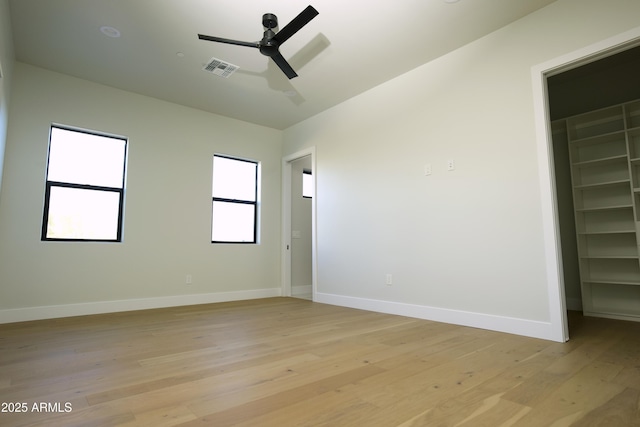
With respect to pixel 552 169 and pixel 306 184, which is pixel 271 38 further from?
pixel 306 184

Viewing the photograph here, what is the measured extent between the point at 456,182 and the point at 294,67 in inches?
83.4

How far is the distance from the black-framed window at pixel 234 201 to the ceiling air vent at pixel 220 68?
5.14 ft

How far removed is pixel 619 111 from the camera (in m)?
3.71

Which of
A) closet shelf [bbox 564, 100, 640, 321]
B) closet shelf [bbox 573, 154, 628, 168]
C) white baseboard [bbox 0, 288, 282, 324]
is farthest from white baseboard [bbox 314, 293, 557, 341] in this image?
closet shelf [bbox 573, 154, 628, 168]

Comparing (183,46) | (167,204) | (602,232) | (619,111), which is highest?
(183,46)

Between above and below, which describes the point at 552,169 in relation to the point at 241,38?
below

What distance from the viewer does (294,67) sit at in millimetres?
3682

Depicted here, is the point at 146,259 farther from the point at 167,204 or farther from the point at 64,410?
the point at 64,410

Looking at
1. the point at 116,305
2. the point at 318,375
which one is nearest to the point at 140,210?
the point at 116,305

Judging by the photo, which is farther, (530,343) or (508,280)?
(508,280)

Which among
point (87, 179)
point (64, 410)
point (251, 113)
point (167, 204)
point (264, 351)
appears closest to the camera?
point (64, 410)

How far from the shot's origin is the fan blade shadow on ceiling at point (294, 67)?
10.7 feet

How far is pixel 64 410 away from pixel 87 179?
331 centimetres

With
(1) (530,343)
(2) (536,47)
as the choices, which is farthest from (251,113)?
(1) (530,343)
